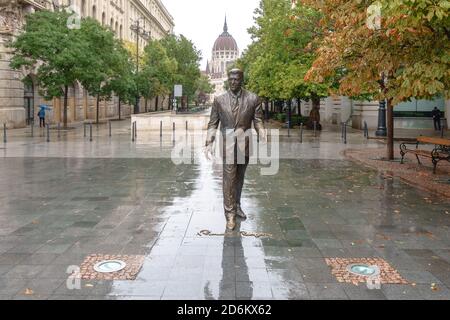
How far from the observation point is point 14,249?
682cm

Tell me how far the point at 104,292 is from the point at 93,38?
34.4m

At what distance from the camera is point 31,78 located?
120 feet

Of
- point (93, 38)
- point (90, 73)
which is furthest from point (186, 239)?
point (93, 38)

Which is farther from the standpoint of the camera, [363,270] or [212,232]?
[212,232]

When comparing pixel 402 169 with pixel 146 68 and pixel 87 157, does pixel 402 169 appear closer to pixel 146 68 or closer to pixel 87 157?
pixel 87 157

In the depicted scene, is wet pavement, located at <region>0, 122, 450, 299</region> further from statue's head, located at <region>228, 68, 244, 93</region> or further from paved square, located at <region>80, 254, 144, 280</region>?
statue's head, located at <region>228, 68, 244, 93</region>

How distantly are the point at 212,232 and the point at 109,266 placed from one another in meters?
2.10

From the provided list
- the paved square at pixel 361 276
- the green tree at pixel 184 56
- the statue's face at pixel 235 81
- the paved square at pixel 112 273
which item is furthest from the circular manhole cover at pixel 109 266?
the green tree at pixel 184 56

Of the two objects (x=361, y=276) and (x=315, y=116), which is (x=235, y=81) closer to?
(x=361, y=276)

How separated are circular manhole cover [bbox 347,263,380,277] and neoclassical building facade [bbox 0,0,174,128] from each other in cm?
3073

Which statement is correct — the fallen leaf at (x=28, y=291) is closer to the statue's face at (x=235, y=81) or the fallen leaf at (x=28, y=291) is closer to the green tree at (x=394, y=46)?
the statue's face at (x=235, y=81)

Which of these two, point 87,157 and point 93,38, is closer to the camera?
point 87,157

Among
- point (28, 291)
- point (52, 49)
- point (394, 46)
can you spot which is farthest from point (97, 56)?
point (28, 291)

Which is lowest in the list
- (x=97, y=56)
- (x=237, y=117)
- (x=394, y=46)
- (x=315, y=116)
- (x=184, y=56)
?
(x=237, y=117)
